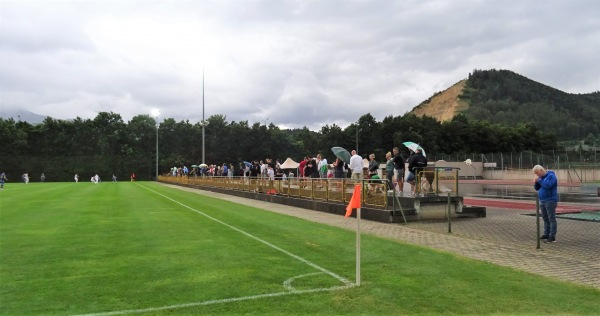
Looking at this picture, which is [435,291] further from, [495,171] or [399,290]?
[495,171]

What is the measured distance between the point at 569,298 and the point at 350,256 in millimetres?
3834

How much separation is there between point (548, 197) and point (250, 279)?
7.57 metres

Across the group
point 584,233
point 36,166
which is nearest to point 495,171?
point 584,233

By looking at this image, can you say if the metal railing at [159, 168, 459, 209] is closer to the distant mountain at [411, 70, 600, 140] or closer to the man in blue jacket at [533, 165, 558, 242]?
the man in blue jacket at [533, 165, 558, 242]

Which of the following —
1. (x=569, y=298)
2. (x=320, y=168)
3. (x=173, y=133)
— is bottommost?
(x=569, y=298)

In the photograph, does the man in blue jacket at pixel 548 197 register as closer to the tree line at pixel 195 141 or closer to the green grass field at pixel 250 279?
the green grass field at pixel 250 279

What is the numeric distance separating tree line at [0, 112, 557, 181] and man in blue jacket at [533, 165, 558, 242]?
75.2 metres

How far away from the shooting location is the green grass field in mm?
5676

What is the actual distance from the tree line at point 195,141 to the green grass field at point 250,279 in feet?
253

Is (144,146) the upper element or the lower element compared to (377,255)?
upper

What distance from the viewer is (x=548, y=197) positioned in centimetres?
1073

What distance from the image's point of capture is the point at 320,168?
25.1 m

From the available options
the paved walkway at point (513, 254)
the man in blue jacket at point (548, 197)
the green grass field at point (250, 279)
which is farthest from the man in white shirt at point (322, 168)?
the man in blue jacket at point (548, 197)

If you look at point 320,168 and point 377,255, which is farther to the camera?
point 320,168
